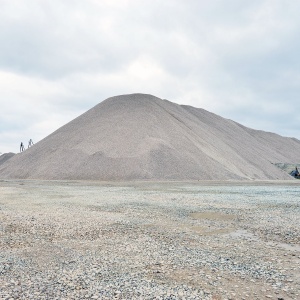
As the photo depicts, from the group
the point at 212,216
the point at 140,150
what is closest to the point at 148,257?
the point at 212,216

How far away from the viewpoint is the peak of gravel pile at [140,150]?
6956 cm

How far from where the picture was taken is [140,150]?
74.1 m

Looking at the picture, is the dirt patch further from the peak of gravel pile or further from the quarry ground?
the peak of gravel pile

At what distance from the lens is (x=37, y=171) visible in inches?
2968

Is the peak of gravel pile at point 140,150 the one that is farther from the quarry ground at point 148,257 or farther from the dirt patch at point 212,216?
the quarry ground at point 148,257

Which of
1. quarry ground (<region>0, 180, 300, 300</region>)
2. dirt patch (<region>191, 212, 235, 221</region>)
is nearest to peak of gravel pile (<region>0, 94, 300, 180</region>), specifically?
dirt patch (<region>191, 212, 235, 221</region>)

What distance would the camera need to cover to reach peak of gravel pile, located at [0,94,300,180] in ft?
228

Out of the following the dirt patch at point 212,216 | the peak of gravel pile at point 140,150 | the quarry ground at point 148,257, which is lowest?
the quarry ground at point 148,257

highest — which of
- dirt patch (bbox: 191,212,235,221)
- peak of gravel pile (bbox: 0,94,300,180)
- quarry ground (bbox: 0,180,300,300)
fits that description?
peak of gravel pile (bbox: 0,94,300,180)

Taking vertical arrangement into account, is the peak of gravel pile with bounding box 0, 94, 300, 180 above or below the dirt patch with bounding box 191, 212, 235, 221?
above

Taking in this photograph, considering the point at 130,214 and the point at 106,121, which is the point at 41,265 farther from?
the point at 106,121

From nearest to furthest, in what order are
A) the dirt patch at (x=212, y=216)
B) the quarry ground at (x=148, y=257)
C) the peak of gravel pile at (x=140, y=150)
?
1. the quarry ground at (x=148, y=257)
2. the dirt patch at (x=212, y=216)
3. the peak of gravel pile at (x=140, y=150)

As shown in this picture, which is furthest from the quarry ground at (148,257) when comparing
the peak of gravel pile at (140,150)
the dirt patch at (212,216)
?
the peak of gravel pile at (140,150)

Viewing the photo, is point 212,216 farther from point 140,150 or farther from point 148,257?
point 140,150
